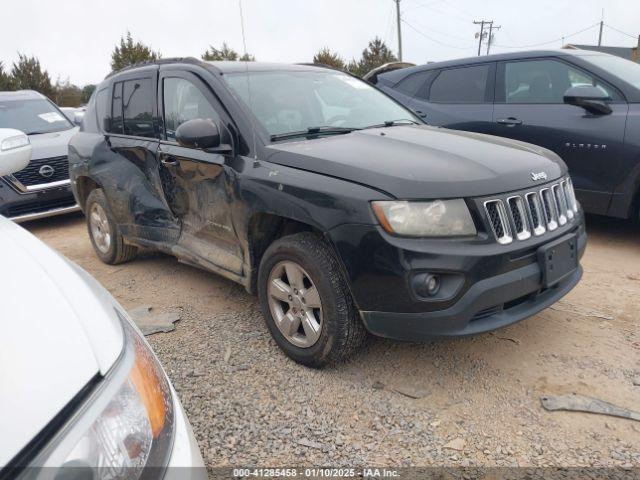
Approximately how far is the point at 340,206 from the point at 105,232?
9.99ft

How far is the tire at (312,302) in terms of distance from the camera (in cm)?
244

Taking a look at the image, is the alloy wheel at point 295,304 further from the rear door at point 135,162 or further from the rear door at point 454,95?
the rear door at point 454,95

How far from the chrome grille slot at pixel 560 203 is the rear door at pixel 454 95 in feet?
8.24

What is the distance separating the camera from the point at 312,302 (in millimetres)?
2557

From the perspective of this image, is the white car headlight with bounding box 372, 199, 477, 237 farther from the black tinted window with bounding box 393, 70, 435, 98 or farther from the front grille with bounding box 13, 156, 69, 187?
the front grille with bounding box 13, 156, 69, 187

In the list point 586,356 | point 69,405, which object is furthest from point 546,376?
point 69,405

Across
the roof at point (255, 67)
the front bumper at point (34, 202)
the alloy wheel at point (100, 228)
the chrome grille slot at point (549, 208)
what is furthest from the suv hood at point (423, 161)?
the front bumper at point (34, 202)

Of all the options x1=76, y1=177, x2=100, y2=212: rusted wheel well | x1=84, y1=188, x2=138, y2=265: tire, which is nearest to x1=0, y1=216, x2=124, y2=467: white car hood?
x1=84, y1=188, x2=138, y2=265: tire

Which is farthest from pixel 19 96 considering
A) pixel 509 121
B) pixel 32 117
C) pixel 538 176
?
pixel 538 176

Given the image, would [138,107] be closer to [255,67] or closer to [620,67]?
[255,67]

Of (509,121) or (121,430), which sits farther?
(509,121)

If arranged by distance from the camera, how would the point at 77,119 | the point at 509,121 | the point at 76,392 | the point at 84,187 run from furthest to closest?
1. the point at 77,119
2. the point at 509,121
3. the point at 84,187
4. the point at 76,392

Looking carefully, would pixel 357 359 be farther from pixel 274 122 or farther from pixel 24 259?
pixel 24 259

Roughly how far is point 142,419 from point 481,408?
5.64 feet
